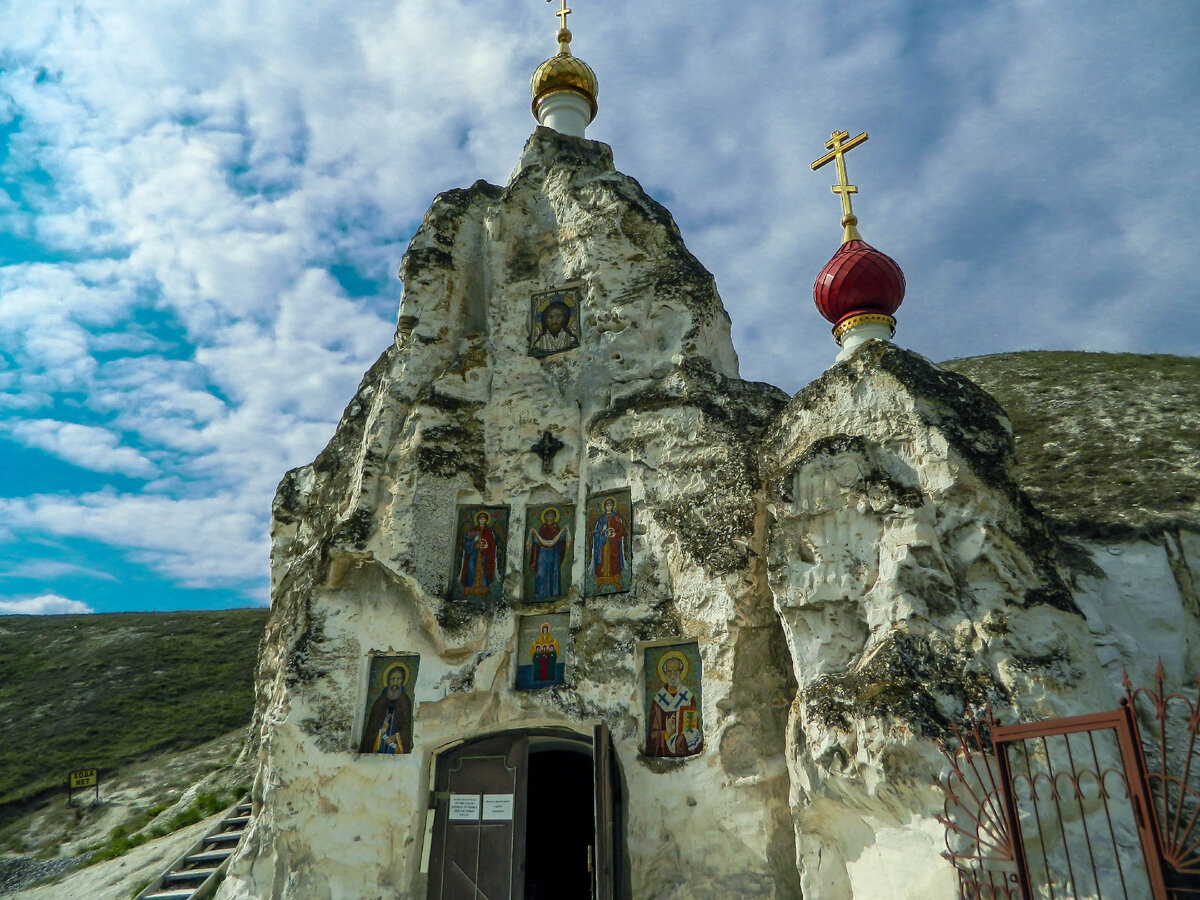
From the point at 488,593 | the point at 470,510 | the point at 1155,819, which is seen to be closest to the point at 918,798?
the point at 1155,819

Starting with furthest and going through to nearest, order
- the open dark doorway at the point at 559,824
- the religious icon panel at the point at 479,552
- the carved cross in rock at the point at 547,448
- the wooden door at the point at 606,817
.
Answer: the open dark doorway at the point at 559,824 → the carved cross in rock at the point at 547,448 → the religious icon panel at the point at 479,552 → the wooden door at the point at 606,817

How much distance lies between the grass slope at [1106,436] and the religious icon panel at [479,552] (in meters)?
6.31

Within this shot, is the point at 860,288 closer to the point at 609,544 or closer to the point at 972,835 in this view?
the point at 609,544

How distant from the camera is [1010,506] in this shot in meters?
7.54

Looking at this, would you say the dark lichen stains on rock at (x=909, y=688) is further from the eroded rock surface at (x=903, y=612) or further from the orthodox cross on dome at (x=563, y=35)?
the orthodox cross on dome at (x=563, y=35)

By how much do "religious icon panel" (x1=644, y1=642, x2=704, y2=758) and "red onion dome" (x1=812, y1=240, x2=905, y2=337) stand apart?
13.7 feet

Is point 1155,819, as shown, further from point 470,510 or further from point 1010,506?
point 470,510

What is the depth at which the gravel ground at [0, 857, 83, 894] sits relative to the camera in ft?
45.4

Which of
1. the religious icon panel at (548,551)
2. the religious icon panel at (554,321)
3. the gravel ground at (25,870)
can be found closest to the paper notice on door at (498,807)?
the religious icon panel at (548,551)

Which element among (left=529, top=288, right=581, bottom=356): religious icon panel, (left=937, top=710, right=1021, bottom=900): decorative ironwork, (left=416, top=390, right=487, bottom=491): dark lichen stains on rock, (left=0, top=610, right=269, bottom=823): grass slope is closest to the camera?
(left=937, top=710, right=1021, bottom=900): decorative ironwork

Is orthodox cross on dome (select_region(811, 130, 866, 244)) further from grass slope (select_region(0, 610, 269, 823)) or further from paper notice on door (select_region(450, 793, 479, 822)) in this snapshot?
grass slope (select_region(0, 610, 269, 823))

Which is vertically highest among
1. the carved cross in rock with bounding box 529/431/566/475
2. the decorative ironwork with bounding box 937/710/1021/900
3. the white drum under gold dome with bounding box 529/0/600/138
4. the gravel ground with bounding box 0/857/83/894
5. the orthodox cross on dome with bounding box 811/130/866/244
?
the white drum under gold dome with bounding box 529/0/600/138

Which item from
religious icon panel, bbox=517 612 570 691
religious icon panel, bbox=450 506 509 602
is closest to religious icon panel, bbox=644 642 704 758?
religious icon panel, bbox=517 612 570 691

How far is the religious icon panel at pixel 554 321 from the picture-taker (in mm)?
11141
